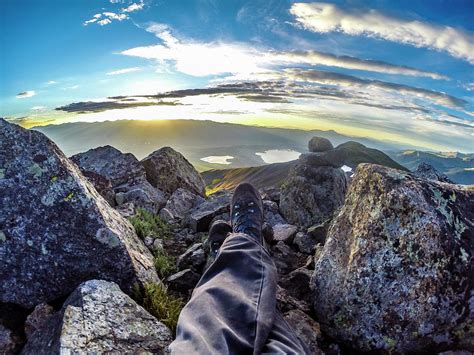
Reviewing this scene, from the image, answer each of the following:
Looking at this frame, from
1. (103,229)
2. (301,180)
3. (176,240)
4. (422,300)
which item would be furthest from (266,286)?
(301,180)

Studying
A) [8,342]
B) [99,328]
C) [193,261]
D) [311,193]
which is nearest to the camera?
[99,328]

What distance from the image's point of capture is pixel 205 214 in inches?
404

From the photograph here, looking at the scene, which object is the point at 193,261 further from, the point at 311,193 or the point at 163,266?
the point at 311,193

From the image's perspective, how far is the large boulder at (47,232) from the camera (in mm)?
5430

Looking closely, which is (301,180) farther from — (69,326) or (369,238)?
(69,326)

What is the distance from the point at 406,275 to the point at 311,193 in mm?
9404

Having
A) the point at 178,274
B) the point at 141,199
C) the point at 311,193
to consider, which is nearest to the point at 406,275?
the point at 178,274

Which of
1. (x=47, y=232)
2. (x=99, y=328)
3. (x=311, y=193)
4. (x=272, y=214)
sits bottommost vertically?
(x=272, y=214)

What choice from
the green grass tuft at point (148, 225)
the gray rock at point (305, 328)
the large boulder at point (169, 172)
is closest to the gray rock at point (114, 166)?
the large boulder at point (169, 172)

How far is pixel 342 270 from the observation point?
19.7 ft

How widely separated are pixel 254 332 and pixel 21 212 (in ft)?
13.7

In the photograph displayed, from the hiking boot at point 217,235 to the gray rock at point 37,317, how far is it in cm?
302

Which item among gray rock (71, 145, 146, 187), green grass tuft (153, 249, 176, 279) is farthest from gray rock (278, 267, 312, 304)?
gray rock (71, 145, 146, 187)

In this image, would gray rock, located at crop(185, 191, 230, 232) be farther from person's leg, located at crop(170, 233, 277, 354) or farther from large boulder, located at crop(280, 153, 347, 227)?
person's leg, located at crop(170, 233, 277, 354)
